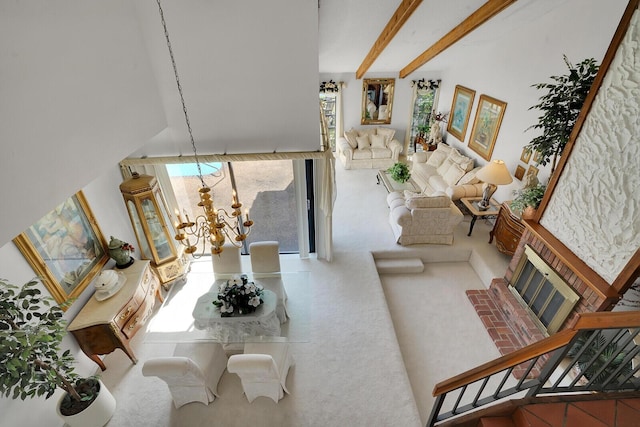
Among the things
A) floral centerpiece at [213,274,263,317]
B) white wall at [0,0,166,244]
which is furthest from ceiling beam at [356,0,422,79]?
floral centerpiece at [213,274,263,317]

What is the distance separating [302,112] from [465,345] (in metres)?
3.67

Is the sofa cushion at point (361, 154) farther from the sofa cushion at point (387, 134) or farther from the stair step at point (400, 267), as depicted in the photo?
the stair step at point (400, 267)

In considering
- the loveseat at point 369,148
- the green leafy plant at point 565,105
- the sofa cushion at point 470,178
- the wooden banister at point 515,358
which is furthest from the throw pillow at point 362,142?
the wooden banister at point 515,358

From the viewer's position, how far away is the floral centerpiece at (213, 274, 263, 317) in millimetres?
3158

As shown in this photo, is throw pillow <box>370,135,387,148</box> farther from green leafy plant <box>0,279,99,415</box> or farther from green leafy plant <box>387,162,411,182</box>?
green leafy plant <box>0,279,99,415</box>

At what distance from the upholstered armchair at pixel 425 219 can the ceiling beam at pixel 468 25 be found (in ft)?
8.42

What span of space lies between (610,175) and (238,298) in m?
3.85

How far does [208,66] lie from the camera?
11.1 ft

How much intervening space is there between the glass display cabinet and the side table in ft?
16.3

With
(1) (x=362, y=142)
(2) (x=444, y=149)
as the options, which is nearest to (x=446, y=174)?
(2) (x=444, y=149)

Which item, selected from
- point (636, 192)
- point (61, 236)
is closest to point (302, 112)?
point (61, 236)

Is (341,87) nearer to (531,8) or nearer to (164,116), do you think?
(531,8)

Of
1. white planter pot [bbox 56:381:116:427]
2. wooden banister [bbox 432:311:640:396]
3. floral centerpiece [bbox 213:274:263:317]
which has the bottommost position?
white planter pot [bbox 56:381:116:427]

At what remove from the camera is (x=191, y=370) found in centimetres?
275
